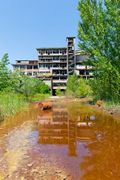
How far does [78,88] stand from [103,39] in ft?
102

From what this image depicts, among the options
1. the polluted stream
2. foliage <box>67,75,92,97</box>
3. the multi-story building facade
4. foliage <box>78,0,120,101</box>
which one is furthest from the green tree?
the multi-story building facade

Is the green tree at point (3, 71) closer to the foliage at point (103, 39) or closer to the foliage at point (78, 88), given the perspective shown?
the foliage at point (103, 39)

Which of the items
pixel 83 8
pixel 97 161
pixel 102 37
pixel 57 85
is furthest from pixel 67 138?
pixel 57 85

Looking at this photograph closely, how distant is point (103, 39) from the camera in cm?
2812

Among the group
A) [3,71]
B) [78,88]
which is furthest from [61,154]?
[78,88]

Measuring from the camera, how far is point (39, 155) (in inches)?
368

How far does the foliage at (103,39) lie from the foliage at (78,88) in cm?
2456

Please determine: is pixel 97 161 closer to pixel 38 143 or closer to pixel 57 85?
pixel 38 143

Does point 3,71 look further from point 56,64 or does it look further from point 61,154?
point 56,64

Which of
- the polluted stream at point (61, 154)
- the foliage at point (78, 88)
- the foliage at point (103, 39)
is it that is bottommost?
the polluted stream at point (61, 154)

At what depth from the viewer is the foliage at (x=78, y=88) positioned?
56531 millimetres

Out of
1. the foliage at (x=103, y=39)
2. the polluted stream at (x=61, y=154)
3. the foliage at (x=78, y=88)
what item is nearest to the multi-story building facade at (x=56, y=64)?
the foliage at (x=78, y=88)

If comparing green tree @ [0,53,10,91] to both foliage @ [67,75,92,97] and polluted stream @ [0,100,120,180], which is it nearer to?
polluted stream @ [0,100,120,180]

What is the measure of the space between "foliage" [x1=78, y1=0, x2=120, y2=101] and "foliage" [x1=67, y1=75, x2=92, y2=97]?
80.6ft
